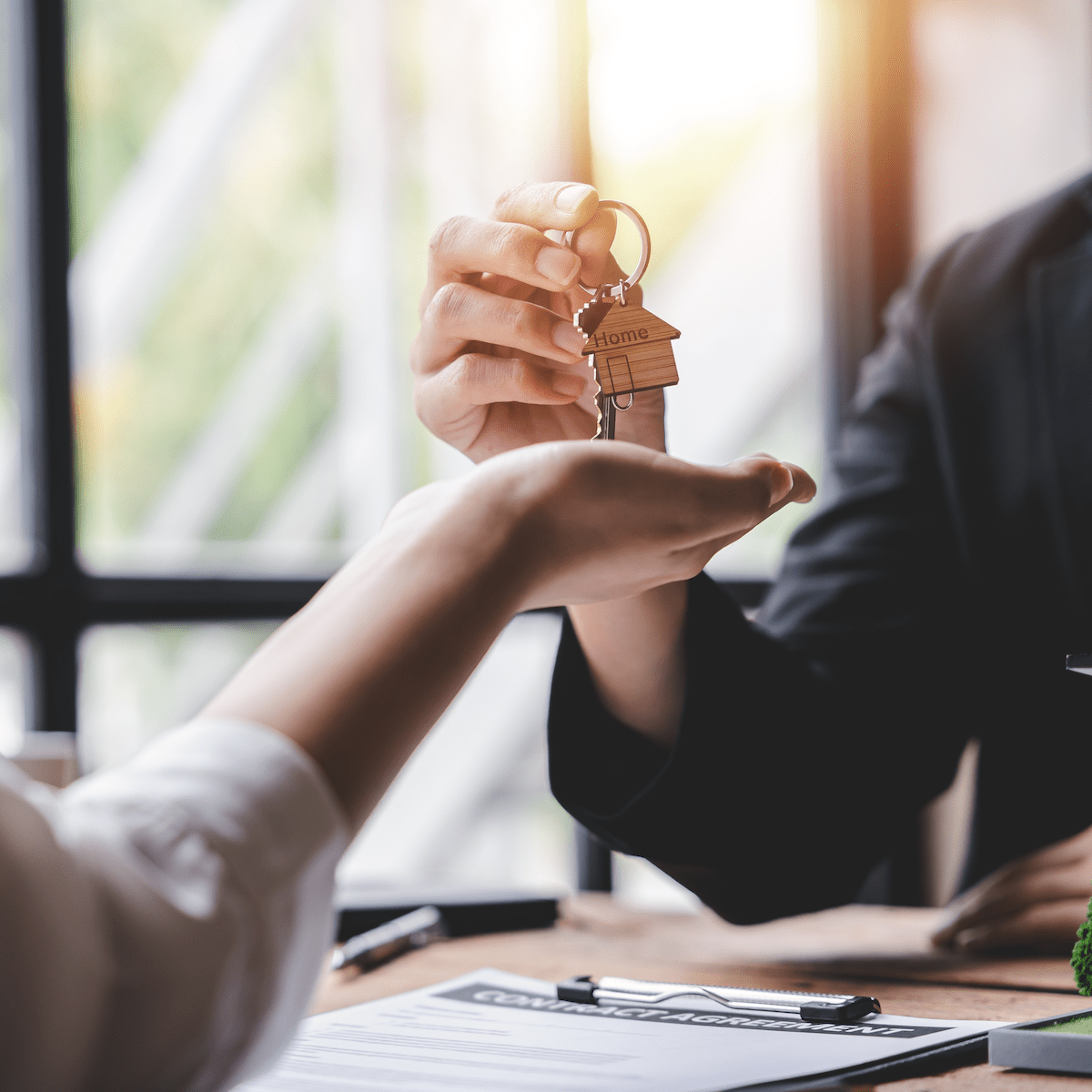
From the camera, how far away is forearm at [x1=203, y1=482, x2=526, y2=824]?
42 centimetres

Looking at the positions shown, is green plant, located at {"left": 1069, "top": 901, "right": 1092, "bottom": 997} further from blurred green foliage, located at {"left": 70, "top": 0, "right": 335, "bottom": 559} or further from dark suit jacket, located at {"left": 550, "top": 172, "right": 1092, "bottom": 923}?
blurred green foliage, located at {"left": 70, "top": 0, "right": 335, "bottom": 559}

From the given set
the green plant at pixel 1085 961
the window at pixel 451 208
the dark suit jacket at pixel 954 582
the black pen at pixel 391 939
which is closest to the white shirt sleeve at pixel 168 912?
the green plant at pixel 1085 961

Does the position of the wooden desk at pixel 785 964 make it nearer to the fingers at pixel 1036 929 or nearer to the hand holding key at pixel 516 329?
the fingers at pixel 1036 929

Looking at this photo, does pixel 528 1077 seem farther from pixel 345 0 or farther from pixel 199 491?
pixel 345 0

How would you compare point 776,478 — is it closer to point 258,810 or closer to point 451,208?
point 258,810

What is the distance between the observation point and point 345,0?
258cm

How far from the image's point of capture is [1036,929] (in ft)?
2.99

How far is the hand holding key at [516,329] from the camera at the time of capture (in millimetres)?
717

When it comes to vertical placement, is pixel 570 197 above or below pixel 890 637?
above

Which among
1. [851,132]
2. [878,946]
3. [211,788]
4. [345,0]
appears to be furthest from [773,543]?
[211,788]

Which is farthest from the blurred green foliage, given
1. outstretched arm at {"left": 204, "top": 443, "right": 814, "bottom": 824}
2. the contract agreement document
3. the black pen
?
outstretched arm at {"left": 204, "top": 443, "right": 814, "bottom": 824}

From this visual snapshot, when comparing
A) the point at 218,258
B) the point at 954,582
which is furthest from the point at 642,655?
the point at 218,258

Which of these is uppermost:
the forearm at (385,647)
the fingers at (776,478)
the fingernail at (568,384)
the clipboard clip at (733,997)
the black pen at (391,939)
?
the fingernail at (568,384)

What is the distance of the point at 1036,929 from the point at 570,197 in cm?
64
